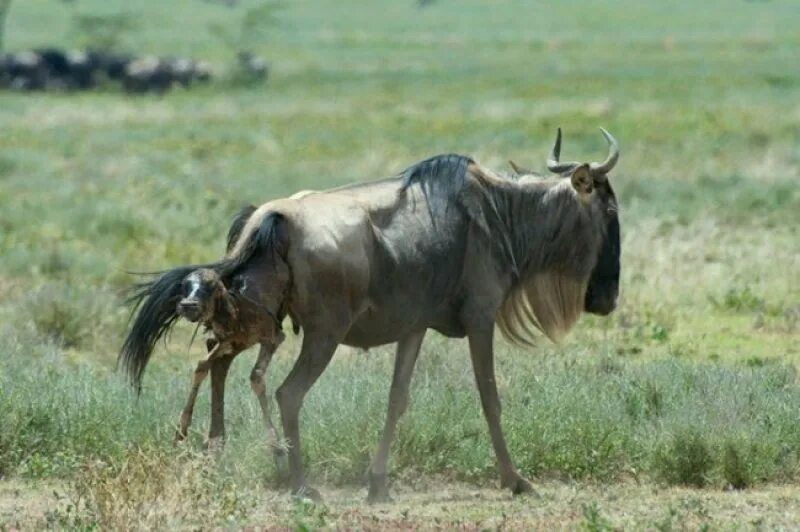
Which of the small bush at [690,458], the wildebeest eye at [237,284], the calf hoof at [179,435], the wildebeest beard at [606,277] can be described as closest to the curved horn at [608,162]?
the wildebeest beard at [606,277]

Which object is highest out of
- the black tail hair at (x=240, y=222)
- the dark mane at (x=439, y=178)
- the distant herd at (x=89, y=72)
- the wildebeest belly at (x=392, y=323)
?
the dark mane at (x=439, y=178)

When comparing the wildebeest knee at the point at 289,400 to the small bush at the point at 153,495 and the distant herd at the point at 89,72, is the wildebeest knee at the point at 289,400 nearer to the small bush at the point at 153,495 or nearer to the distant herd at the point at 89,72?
the small bush at the point at 153,495

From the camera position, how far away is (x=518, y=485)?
9.40 metres

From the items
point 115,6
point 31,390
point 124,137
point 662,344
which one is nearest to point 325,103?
point 124,137

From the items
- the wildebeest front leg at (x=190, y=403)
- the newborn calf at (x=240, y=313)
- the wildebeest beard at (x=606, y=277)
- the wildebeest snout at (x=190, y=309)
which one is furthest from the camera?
the wildebeest beard at (x=606, y=277)

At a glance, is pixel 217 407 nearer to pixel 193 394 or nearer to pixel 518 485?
pixel 193 394

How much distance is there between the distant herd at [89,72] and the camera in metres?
56.0

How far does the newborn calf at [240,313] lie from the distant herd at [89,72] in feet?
155

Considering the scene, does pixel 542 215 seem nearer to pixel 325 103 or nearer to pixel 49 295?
pixel 49 295

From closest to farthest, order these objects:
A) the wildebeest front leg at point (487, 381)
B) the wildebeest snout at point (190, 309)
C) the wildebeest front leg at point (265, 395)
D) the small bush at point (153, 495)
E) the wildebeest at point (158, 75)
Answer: the small bush at point (153, 495) < the wildebeest snout at point (190, 309) < the wildebeest front leg at point (265, 395) < the wildebeest front leg at point (487, 381) < the wildebeest at point (158, 75)

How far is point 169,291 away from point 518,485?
6.62 ft

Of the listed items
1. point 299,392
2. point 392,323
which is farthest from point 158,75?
point 299,392

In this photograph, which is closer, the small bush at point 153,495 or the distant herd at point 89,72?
the small bush at point 153,495

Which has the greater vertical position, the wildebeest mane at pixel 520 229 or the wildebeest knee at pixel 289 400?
the wildebeest mane at pixel 520 229
